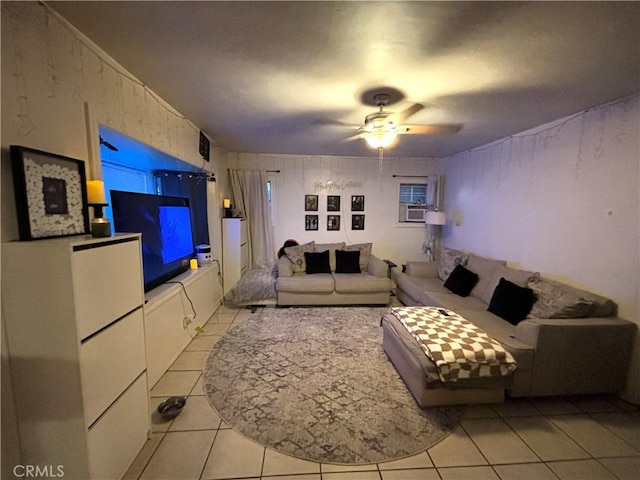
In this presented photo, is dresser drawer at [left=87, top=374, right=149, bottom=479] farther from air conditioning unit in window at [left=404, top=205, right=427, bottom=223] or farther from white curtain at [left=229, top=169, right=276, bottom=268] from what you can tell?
air conditioning unit in window at [left=404, top=205, right=427, bottom=223]

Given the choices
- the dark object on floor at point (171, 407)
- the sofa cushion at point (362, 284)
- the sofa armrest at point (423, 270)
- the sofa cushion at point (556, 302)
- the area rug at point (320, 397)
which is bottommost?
the area rug at point (320, 397)

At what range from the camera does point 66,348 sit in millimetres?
1131

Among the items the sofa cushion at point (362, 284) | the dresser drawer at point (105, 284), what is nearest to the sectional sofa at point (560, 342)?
the sofa cushion at point (362, 284)

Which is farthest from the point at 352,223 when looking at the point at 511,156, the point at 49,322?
the point at 49,322

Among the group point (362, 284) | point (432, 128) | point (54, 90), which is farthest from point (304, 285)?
point (54, 90)

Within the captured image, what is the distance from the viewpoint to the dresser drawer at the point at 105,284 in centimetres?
115

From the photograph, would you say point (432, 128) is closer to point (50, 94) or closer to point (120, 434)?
point (50, 94)

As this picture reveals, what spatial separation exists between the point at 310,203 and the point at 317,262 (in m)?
1.28

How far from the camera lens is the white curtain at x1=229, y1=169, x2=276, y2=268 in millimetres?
4684

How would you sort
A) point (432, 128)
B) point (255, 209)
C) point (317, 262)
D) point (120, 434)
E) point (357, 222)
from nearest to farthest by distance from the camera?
point (120, 434)
point (432, 128)
point (317, 262)
point (255, 209)
point (357, 222)

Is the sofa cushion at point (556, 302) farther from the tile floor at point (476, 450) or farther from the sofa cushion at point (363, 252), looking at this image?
the sofa cushion at point (363, 252)

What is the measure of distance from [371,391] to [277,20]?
256 cm

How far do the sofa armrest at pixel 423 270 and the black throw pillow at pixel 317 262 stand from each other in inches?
51.4

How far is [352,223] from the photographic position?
507 centimetres
